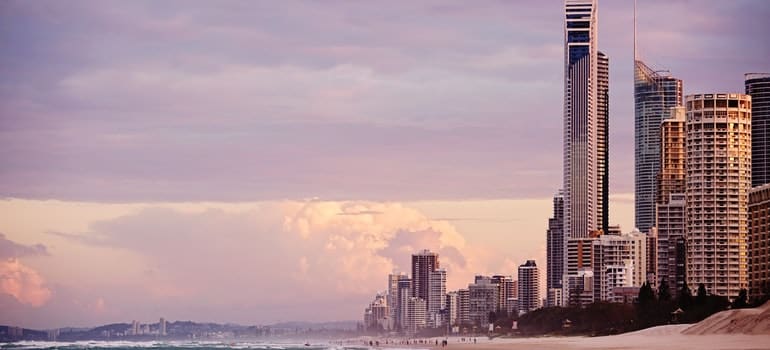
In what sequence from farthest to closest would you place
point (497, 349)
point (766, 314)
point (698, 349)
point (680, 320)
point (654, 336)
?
point (680, 320) → point (497, 349) → point (654, 336) → point (766, 314) → point (698, 349)

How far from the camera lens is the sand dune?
13075 cm

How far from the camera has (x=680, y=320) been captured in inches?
7810

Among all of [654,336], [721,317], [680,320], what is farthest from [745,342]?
[680,320]

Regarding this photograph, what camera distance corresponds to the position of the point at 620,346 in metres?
138

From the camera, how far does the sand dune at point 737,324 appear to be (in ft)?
429

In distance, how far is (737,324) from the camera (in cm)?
13712

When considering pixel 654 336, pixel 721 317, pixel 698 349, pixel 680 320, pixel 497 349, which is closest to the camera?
pixel 698 349

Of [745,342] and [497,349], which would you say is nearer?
[745,342]

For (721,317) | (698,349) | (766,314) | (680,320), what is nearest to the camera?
(698,349)

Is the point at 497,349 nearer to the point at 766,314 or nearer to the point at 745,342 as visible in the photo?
the point at 766,314

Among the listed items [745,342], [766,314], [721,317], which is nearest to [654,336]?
[721,317]

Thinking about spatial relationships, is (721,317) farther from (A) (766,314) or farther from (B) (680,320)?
(B) (680,320)

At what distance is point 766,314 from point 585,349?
18042 mm

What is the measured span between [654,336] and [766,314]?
2369 centimetres
